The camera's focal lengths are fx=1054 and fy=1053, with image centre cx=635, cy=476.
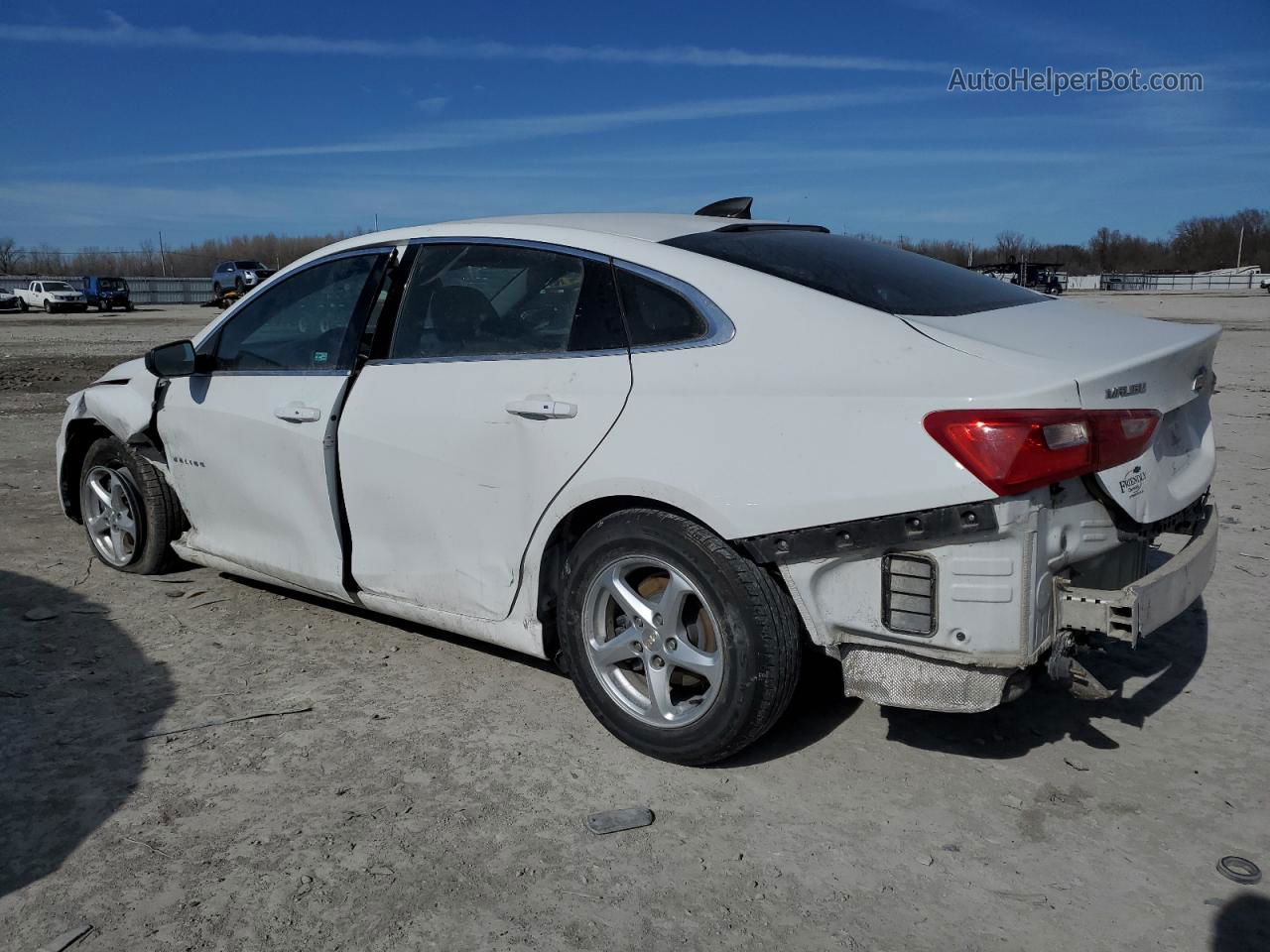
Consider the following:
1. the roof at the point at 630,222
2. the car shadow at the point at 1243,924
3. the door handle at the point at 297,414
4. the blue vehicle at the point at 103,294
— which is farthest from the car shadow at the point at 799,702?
the blue vehicle at the point at 103,294

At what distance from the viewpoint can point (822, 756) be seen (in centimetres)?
341

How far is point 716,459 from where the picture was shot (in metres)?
3.04

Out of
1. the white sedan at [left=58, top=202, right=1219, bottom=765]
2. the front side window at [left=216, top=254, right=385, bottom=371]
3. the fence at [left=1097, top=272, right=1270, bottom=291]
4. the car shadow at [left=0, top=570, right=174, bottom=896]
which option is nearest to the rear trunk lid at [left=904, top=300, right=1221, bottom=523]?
the white sedan at [left=58, top=202, right=1219, bottom=765]

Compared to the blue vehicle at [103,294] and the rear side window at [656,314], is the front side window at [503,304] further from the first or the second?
the blue vehicle at [103,294]

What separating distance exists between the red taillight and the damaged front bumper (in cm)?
7

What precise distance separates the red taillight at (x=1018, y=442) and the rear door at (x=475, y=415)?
104 centimetres

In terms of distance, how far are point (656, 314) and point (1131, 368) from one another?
4.55ft

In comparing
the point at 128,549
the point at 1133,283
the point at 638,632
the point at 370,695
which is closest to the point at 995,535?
the point at 638,632

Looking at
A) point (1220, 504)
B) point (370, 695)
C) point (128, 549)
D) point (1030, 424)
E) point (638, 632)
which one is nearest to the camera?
point (1030, 424)

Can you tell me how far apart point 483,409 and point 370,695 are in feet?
3.90

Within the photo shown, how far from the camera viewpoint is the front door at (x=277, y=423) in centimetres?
409

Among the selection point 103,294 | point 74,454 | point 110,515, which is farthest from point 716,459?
point 103,294

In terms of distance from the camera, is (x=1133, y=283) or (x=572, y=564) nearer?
(x=572, y=564)

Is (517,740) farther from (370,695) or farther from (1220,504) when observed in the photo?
(1220,504)
